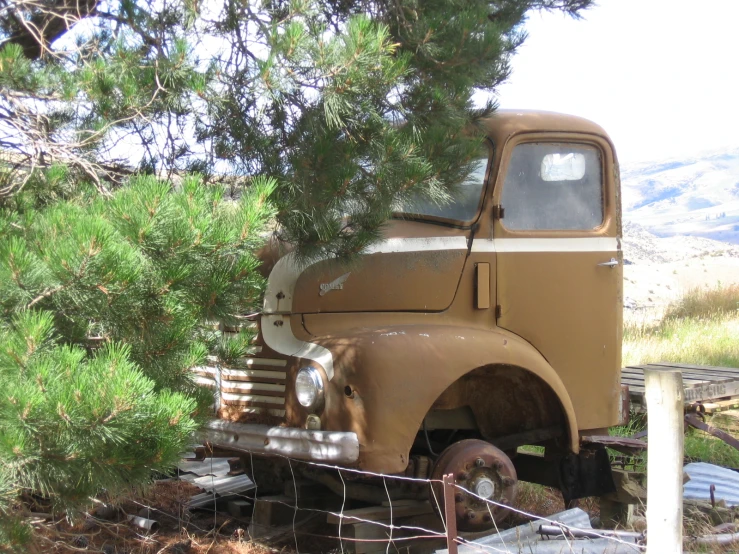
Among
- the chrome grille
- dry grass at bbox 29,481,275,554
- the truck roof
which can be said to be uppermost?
the truck roof

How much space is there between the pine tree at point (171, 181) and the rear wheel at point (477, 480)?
1167 mm

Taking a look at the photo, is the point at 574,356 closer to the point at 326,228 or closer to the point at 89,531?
the point at 326,228

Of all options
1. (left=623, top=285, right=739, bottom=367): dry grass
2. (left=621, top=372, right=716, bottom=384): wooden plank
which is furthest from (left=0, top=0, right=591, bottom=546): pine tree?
(left=623, top=285, right=739, bottom=367): dry grass

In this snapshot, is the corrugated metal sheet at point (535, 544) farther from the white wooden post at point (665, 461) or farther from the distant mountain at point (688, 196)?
the distant mountain at point (688, 196)

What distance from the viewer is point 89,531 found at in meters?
4.46

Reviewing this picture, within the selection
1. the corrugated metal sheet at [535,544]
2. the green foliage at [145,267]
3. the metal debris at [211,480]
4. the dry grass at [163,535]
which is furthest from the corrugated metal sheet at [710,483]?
the green foliage at [145,267]

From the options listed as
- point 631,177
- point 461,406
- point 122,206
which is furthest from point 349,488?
point 631,177

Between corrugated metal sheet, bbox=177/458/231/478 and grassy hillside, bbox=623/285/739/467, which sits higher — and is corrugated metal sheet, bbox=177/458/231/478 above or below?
below

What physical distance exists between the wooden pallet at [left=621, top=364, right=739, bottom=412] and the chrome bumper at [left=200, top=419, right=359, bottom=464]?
2.53 metres

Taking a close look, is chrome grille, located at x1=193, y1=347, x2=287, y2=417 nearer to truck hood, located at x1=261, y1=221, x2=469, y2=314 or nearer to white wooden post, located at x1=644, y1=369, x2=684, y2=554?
truck hood, located at x1=261, y1=221, x2=469, y2=314

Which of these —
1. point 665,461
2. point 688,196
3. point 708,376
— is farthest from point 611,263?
point 688,196

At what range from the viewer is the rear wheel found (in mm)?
3930

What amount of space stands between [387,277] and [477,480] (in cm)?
110

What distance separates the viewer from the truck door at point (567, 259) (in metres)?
4.54
